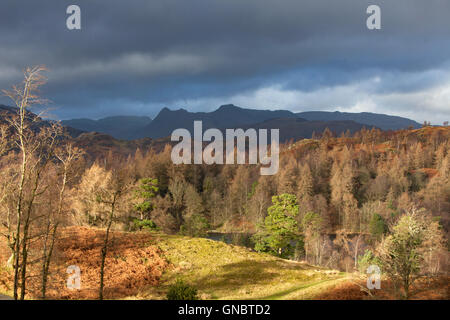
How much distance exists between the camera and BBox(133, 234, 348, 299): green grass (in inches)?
969

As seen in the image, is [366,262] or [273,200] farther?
[273,200]

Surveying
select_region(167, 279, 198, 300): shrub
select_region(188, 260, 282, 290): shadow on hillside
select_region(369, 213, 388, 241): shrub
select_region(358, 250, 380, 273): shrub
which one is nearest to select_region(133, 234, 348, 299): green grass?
select_region(188, 260, 282, 290): shadow on hillside

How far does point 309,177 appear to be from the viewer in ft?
396

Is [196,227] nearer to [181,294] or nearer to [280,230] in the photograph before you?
[280,230]

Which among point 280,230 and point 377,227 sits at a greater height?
point 280,230

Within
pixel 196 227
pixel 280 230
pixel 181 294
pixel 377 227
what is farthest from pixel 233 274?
pixel 377 227

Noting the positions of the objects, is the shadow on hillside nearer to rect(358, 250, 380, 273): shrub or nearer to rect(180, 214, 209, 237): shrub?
rect(358, 250, 380, 273): shrub

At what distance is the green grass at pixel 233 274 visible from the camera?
80.7 ft

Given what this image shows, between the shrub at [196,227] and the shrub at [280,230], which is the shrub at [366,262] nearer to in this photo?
the shrub at [280,230]

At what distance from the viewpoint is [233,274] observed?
31375 mm

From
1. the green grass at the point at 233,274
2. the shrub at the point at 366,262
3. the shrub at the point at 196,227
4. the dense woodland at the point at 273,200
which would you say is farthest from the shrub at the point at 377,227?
the green grass at the point at 233,274
